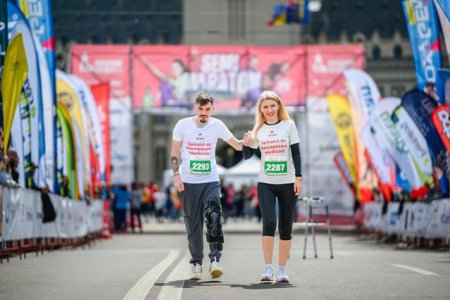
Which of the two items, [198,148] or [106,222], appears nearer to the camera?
[198,148]

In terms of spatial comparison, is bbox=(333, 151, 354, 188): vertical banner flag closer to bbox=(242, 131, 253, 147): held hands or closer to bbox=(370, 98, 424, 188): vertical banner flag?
bbox=(370, 98, 424, 188): vertical banner flag

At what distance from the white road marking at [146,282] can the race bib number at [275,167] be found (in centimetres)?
158

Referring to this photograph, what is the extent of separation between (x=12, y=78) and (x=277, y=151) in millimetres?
8661

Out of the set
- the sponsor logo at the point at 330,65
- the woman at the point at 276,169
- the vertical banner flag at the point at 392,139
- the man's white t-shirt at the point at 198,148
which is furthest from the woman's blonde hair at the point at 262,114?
the sponsor logo at the point at 330,65

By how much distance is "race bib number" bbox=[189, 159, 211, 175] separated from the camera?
41.6 feet

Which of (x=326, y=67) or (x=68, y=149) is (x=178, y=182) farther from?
(x=326, y=67)

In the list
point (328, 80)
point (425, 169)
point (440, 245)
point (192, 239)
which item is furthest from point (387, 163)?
point (192, 239)

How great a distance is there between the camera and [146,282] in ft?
39.4

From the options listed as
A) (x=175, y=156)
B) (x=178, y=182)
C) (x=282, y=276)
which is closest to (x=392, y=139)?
(x=175, y=156)

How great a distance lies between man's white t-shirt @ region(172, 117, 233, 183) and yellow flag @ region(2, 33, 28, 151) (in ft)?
23.9

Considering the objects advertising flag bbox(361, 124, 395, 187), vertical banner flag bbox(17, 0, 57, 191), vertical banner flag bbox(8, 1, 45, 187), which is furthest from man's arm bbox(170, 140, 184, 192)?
advertising flag bbox(361, 124, 395, 187)

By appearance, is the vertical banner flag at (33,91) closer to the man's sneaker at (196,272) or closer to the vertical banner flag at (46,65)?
the vertical banner flag at (46,65)

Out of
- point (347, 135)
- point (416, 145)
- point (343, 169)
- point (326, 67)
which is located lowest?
point (343, 169)

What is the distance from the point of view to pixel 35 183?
22.0 metres
